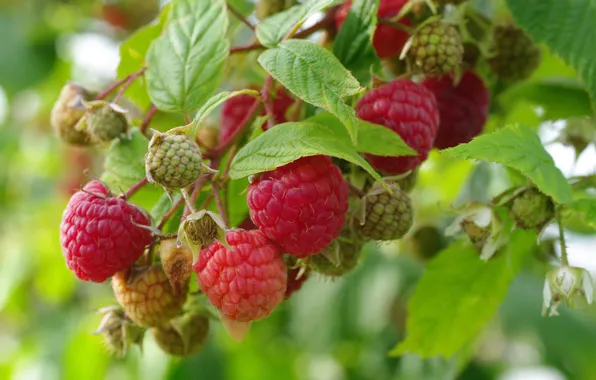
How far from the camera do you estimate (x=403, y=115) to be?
145cm

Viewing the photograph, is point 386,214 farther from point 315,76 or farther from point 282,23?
point 282,23

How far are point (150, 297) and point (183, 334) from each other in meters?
0.23

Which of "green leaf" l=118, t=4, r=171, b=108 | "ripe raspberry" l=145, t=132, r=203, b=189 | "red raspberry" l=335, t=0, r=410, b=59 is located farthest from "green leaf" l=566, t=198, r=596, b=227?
"green leaf" l=118, t=4, r=171, b=108

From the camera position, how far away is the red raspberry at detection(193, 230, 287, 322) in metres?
1.29

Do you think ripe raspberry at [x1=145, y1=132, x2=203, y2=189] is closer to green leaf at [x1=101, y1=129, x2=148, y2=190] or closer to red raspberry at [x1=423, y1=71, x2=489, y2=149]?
green leaf at [x1=101, y1=129, x2=148, y2=190]

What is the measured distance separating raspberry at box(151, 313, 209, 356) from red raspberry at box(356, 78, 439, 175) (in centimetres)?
50

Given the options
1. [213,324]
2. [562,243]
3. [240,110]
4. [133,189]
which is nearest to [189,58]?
[240,110]

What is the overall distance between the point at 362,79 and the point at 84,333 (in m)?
2.04

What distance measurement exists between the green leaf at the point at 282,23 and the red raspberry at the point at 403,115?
0.19 metres

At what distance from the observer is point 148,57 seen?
5.19 ft

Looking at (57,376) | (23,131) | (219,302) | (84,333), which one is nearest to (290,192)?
(219,302)

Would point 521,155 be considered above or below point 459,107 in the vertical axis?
above

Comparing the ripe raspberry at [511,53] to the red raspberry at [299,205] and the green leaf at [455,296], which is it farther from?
the red raspberry at [299,205]

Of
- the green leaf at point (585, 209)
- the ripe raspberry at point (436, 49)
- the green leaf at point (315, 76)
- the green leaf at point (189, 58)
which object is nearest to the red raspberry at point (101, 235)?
the green leaf at point (189, 58)
